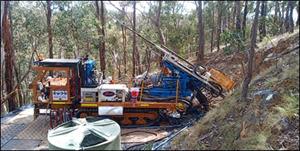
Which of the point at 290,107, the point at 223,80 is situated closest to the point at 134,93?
the point at 223,80

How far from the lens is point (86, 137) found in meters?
8.26

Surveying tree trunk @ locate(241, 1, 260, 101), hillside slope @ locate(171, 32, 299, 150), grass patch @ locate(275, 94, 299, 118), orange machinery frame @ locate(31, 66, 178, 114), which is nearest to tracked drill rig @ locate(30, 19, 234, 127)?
orange machinery frame @ locate(31, 66, 178, 114)

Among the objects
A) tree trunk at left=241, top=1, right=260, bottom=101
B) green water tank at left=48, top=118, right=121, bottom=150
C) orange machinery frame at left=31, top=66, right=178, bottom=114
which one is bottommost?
green water tank at left=48, top=118, right=121, bottom=150

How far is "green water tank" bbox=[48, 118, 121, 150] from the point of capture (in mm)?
8008

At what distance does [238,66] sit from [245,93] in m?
7.74

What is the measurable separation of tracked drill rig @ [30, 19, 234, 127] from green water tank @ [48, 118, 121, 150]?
268 centimetres

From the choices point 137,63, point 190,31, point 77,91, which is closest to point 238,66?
point 77,91

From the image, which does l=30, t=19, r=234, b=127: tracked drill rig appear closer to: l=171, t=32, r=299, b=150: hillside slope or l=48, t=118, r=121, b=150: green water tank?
l=171, t=32, r=299, b=150: hillside slope

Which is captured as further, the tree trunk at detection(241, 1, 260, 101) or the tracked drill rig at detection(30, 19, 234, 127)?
the tracked drill rig at detection(30, 19, 234, 127)

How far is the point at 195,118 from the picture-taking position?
12070 millimetres

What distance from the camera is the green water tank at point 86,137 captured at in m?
8.01

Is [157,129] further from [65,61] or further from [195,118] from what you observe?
[65,61]

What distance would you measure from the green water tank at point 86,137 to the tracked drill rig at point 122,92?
2681 millimetres

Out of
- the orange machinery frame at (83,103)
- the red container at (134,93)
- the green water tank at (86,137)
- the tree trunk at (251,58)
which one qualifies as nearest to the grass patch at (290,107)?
the tree trunk at (251,58)
